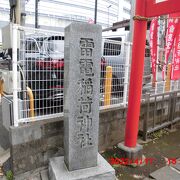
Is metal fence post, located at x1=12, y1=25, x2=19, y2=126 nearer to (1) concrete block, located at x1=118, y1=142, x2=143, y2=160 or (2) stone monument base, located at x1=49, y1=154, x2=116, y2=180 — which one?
(2) stone monument base, located at x1=49, y1=154, x2=116, y2=180

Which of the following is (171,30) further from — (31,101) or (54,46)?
(31,101)

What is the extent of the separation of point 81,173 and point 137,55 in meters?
2.14

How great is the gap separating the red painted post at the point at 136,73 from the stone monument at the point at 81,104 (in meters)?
0.97

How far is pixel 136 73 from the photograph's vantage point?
12.1 feet

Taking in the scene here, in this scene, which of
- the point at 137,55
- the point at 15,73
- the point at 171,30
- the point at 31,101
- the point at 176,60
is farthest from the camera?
the point at 176,60

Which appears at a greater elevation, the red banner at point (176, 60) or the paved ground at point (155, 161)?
the red banner at point (176, 60)

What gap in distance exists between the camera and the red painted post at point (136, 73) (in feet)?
11.7

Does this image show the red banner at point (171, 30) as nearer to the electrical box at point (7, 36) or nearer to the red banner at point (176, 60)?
the red banner at point (176, 60)

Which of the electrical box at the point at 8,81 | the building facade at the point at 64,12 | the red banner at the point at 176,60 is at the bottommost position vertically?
the electrical box at the point at 8,81

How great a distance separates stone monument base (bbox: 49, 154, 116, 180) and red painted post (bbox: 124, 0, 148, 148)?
0.93 metres

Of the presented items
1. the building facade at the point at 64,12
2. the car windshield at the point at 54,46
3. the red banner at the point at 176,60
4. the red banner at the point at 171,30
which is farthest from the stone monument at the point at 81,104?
the building facade at the point at 64,12
